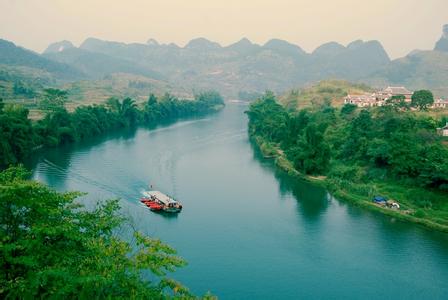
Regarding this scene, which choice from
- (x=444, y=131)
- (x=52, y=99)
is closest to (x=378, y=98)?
(x=444, y=131)

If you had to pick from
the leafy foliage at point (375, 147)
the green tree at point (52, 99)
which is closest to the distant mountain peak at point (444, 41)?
the leafy foliage at point (375, 147)

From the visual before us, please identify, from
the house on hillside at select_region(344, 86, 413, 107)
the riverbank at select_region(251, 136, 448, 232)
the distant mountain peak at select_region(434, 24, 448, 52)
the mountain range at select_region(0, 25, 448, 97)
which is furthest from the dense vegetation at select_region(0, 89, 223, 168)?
the distant mountain peak at select_region(434, 24, 448, 52)

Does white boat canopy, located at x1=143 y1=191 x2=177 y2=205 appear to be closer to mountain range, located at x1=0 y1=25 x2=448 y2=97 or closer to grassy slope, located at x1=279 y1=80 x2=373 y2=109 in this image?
Answer: grassy slope, located at x1=279 y1=80 x2=373 y2=109

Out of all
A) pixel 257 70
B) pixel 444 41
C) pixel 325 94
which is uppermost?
pixel 444 41

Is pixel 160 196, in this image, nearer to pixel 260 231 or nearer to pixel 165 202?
pixel 165 202

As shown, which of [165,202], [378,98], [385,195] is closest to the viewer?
[165,202]

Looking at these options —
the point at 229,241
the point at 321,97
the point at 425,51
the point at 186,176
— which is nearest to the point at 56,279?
the point at 229,241
